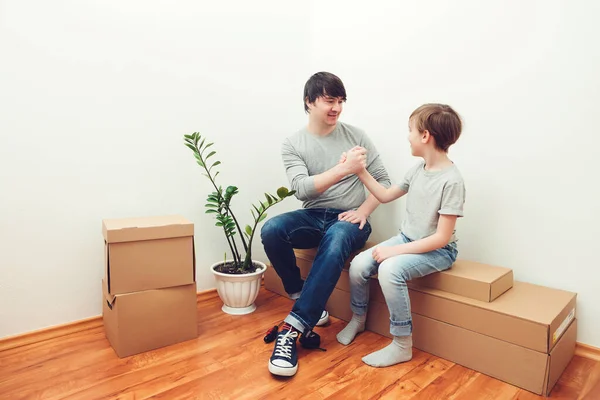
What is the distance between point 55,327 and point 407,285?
1403 mm

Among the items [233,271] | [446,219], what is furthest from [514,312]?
[233,271]

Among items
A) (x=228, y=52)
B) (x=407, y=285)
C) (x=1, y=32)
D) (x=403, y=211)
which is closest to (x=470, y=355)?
(x=407, y=285)

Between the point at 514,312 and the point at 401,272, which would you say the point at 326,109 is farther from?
the point at 514,312

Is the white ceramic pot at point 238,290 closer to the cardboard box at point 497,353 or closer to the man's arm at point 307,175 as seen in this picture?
the man's arm at point 307,175

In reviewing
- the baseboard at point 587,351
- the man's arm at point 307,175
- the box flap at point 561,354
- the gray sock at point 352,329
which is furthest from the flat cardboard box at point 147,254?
the baseboard at point 587,351

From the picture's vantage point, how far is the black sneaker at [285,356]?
51.8 inches

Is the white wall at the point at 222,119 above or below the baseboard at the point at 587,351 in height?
above

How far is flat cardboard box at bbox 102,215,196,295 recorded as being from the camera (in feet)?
4.66

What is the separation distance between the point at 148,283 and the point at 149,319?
0.45ft

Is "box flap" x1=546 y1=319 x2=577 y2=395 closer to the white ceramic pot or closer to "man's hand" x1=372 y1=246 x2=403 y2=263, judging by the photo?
"man's hand" x1=372 y1=246 x2=403 y2=263

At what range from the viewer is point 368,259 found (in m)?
1.54

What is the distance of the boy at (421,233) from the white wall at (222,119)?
1.11 ft

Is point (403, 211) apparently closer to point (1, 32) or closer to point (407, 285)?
point (407, 285)

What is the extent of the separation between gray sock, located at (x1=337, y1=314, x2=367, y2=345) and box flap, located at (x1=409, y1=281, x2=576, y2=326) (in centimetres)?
25
